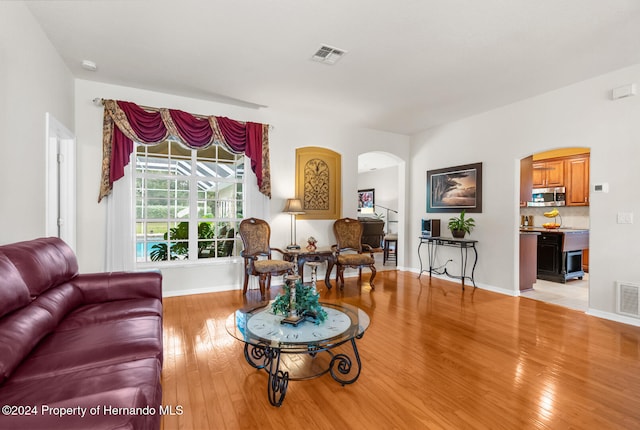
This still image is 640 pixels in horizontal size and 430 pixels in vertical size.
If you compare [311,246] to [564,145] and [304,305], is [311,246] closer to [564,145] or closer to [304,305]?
[304,305]

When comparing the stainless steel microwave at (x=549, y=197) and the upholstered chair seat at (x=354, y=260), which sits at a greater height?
the stainless steel microwave at (x=549, y=197)

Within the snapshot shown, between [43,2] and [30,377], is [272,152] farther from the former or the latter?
[30,377]

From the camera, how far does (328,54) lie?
3.32m

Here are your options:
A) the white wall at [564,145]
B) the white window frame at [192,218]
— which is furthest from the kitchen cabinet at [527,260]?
the white window frame at [192,218]

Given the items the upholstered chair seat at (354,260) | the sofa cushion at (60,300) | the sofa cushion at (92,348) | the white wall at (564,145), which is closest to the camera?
the sofa cushion at (92,348)

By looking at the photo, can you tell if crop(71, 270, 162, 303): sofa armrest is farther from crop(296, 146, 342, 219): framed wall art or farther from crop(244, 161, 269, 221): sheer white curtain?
crop(296, 146, 342, 219): framed wall art

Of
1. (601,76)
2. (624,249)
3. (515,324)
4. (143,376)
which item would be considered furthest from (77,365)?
(601,76)

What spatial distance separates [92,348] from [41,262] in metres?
0.79

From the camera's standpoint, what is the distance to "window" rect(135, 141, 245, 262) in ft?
14.8

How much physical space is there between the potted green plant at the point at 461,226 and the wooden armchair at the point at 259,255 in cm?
281

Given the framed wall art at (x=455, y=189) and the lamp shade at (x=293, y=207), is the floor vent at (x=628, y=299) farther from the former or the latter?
the lamp shade at (x=293, y=207)

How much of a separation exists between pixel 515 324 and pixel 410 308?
1.13 m

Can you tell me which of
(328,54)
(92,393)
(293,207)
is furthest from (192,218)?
(92,393)

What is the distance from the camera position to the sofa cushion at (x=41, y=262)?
184 cm
